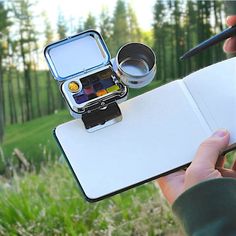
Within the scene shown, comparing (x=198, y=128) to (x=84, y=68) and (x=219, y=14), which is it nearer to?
(x=84, y=68)

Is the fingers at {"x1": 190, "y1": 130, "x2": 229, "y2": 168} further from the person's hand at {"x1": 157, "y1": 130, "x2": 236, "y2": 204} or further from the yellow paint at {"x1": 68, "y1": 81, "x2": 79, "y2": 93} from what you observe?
the yellow paint at {"x1": 68, "y1": 81, "x2": 79, "y2": 93}

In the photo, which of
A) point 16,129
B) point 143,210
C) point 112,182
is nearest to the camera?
point 112,182

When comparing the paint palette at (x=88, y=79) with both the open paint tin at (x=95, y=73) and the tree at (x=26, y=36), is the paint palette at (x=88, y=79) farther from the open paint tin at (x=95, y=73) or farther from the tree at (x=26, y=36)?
the tree at (x=26, y=36)

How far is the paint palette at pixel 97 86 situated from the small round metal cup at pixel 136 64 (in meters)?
0.02

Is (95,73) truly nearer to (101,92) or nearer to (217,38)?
(101,92)

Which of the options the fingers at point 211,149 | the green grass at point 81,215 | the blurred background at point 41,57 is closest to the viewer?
the fingers at point 211,149

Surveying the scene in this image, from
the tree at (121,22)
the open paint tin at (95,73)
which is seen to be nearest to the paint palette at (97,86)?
the open paint tin at (95,73)

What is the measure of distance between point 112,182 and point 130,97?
0.45 ft

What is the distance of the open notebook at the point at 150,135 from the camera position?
823mm

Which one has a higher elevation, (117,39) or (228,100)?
(228,100)

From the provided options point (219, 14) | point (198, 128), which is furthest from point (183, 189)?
point (219, 14)

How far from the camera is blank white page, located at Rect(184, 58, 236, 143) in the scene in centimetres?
83

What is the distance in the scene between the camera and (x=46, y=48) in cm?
86

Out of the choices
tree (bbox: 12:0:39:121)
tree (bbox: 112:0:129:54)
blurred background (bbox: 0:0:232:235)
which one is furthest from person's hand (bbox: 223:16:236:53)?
tree (bbox: 12:0:39:121)
